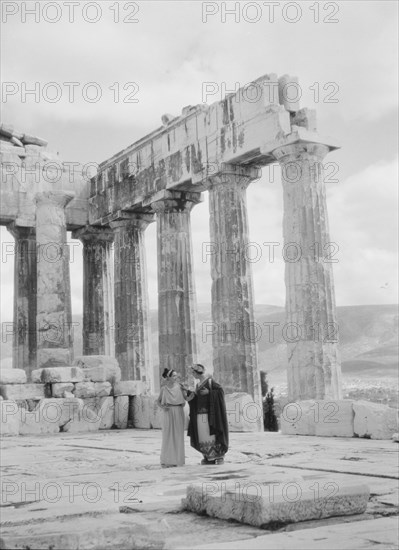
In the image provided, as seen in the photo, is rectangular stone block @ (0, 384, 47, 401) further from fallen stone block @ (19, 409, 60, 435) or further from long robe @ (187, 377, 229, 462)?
long robe @ (187, 377, 229, 462)

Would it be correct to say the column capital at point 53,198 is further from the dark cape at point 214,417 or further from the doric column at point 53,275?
the dark cape at point 214,417

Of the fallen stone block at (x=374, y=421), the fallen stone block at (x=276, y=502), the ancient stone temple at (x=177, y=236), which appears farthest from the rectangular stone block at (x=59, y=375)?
the fallen stone block at (x=276, y=502)

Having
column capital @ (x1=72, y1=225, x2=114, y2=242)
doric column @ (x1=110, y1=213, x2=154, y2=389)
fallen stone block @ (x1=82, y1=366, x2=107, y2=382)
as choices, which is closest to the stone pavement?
fallen stone block @ (x1=82, y1=366, x2=107, y2=382)

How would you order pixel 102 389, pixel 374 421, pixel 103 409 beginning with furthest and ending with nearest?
pixel 102 389
pixel 103 409
pixel 374 421

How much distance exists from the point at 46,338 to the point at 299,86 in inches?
402

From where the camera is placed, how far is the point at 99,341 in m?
27.0

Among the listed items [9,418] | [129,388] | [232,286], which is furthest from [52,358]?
[232,286]

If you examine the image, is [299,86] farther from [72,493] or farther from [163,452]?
[72,493]

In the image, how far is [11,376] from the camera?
65.1ft

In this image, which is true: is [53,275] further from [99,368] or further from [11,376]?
[11,376]

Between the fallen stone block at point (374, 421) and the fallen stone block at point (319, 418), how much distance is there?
0.27 metres

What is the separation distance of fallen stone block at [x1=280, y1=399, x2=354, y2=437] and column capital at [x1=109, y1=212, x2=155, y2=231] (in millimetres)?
10418

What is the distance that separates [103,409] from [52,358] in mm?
2416

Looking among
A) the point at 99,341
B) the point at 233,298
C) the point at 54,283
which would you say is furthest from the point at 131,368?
the point at 233,298
